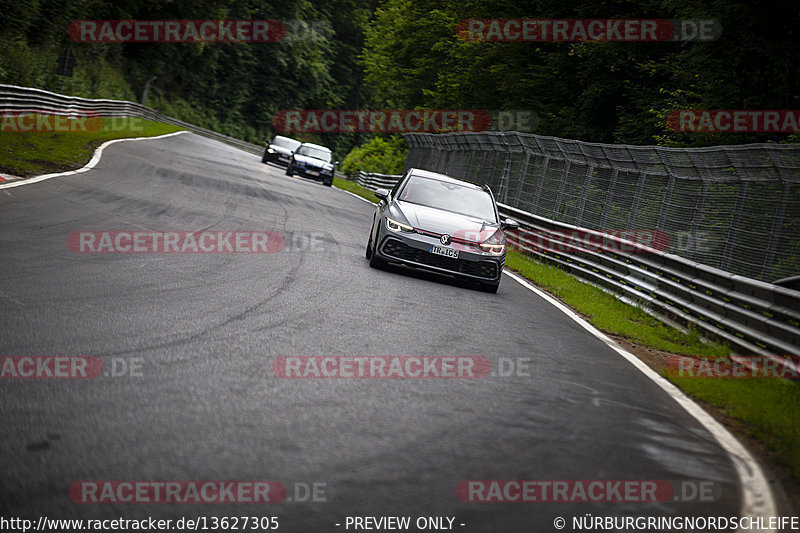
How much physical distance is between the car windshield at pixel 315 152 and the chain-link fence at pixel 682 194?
14127mm

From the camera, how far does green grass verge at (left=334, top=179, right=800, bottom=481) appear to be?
6.22 meters

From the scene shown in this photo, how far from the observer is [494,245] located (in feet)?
40.0

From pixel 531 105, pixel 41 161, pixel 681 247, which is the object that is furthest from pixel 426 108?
pixel 681 247

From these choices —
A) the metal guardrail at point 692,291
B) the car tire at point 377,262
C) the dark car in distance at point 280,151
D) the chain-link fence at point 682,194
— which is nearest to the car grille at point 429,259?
the car tire at point 377,262

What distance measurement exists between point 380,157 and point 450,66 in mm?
12333

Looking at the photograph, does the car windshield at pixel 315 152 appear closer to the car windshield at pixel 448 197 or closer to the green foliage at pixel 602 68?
the green foliage at pixel 602 68

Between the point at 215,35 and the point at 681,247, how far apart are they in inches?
2379

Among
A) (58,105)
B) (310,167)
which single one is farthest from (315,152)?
(58,105)

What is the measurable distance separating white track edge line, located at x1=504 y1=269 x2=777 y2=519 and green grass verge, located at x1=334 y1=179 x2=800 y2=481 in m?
0.19

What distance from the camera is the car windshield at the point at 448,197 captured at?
13008mm

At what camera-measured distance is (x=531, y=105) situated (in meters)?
33.9

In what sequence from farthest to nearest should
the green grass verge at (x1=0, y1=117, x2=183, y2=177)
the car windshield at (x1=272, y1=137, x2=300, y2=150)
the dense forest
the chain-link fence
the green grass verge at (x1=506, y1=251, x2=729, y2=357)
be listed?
the car windshield at (x1=272, y1=137, x2=300, y2=150)
the dense forest
the green grass verge at (x1=0, y1=117, x2=183, y2=177)
the chain-link fence
the green grass verge at (x1=506, y1=251, x2=729, y2=357)

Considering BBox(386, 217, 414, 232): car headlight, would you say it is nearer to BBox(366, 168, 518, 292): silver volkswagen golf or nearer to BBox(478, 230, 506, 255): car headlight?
BBox(366, 168, 518, 292): silver volkswagen golf

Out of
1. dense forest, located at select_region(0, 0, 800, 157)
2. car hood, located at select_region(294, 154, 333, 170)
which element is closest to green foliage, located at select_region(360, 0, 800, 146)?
dense forest, located at select_region(0, 0, 800, 157)
